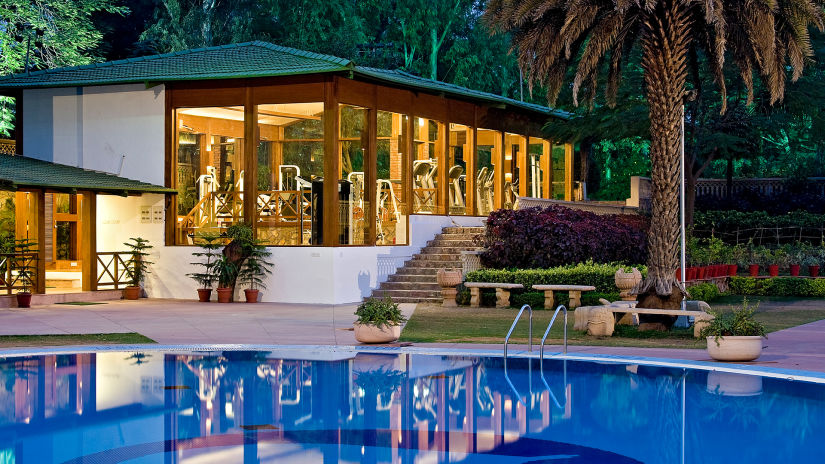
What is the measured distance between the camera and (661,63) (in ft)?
56.7

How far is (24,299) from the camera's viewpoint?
73.6ft

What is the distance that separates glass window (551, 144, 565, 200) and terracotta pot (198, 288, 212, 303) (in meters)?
15.3

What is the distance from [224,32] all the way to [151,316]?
82.7ft

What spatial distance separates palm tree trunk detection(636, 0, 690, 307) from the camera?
17156 mm

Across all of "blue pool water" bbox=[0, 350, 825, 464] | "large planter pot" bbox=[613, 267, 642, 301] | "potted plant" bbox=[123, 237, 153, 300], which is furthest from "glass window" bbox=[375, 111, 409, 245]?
"blue pool water" bbox=[0, 350, 825, 464]

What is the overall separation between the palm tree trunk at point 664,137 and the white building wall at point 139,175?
8974mm

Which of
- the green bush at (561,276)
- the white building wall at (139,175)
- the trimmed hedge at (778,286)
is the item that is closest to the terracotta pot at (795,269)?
the trimmed hedge at (778,286)

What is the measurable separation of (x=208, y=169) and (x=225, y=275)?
3534 millimetres

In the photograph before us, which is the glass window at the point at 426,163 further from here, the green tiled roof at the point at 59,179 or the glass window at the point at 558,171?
the glass window at the point at 558,171

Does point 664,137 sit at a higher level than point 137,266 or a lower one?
higher

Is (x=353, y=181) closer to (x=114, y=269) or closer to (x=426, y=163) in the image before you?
(x=426, y=163)

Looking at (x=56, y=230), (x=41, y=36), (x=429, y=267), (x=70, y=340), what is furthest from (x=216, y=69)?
(x=41, y=36)

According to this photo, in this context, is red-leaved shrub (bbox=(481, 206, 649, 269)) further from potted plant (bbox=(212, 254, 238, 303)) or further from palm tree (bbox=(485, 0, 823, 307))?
palm tree (bbox=(485, 0, 823, 307))

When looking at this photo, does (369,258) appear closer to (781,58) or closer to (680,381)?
(781,58)
